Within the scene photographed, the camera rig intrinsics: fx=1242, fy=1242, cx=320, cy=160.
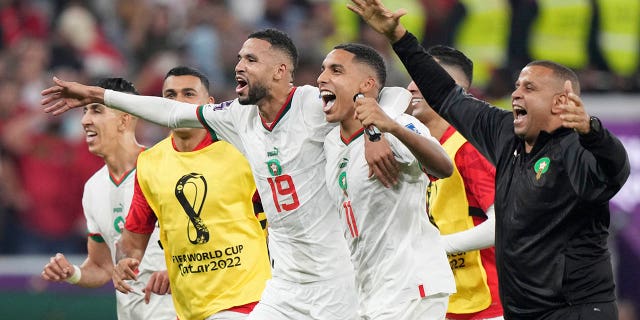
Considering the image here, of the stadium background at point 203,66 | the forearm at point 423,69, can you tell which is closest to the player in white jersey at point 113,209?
the forearm at point 423,69

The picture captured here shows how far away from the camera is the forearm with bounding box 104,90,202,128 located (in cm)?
781

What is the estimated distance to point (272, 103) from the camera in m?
7.92

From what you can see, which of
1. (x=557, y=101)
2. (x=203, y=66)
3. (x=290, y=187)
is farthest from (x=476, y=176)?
(x=203, y=66)

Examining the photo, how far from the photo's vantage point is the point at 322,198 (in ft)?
25.3

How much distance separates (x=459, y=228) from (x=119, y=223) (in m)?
2.69

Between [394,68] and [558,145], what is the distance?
7676mm

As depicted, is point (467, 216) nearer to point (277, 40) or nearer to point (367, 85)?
point (367, 85)

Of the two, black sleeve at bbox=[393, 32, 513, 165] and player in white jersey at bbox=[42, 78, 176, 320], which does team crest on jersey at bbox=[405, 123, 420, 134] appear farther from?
player in white jersey at bbox=[42, 78, 176, 320]

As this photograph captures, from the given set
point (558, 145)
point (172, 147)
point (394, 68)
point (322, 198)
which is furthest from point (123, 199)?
point (394, 68)

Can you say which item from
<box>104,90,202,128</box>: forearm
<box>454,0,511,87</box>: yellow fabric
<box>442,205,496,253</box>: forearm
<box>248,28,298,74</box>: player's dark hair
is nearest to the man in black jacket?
<box>442,205,496,253</box>: forearm

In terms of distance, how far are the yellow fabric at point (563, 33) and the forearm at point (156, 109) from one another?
6.93 meters

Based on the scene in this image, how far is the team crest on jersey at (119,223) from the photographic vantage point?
9438 millimetres

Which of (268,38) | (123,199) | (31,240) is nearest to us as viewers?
(268,38)

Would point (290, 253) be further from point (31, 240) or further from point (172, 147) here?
point (31, 240)
